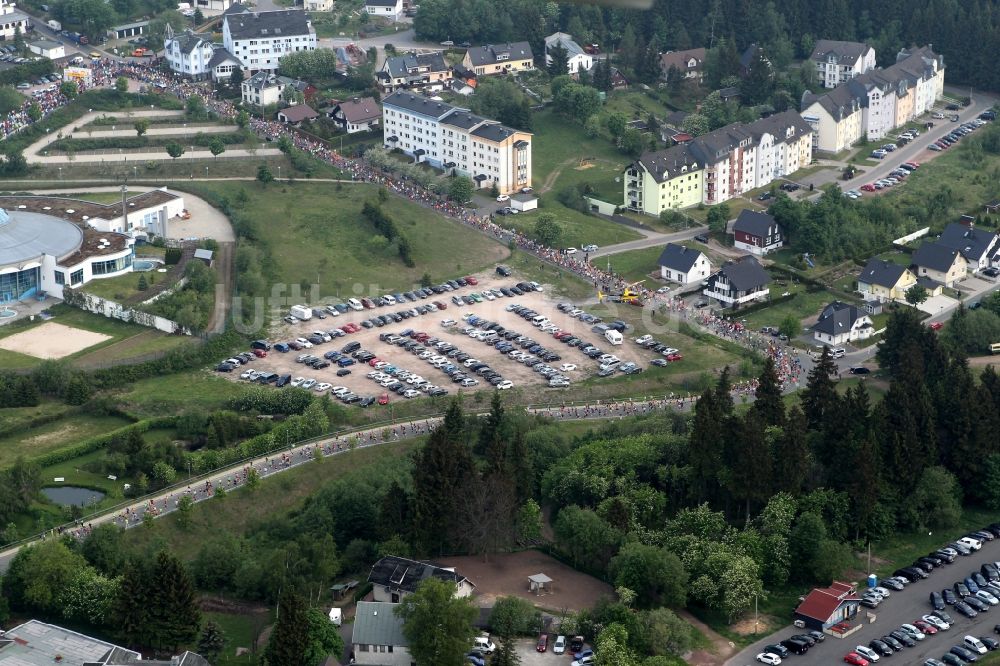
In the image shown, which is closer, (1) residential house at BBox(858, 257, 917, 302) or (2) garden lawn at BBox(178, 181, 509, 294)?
(2) garden lawn at BBox(178, 181, 509, 294)

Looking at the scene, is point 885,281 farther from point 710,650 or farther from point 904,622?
point 710,650

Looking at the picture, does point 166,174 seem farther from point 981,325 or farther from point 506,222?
point 981,325

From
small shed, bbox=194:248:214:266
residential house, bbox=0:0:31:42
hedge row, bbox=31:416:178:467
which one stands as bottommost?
hedge row, bbox=31:416:178:467

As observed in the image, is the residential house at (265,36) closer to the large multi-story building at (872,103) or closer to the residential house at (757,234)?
the large multi-story building at (872,103)

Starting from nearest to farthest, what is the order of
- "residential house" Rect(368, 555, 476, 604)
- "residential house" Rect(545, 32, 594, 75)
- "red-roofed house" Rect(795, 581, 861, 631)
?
"red-roofed house" Rect(795, 581, 861, 631), "residential house" Rect(368, 555, 476, 604), "residential house" Rect(545, 32, 594, 75)

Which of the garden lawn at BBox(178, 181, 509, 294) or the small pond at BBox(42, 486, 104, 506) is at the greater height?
the garden lawn at BBox(178, 181, 509, 294)

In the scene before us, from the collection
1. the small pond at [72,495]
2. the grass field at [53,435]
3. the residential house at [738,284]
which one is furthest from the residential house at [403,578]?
the residential house at [738,284]

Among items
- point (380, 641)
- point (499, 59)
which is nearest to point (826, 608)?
point (380, 641)

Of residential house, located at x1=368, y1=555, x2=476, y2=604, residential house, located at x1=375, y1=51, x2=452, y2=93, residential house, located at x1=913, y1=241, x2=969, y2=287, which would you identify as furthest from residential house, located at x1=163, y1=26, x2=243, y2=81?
residential house, located at x1=368, y1=555, x2=476, y2=604

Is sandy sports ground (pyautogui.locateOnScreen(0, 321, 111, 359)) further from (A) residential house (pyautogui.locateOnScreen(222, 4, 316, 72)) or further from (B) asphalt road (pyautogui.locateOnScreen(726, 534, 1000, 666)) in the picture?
(A) residential house (pyautogui.locateOnScreen(222, 4, 316, 72))
